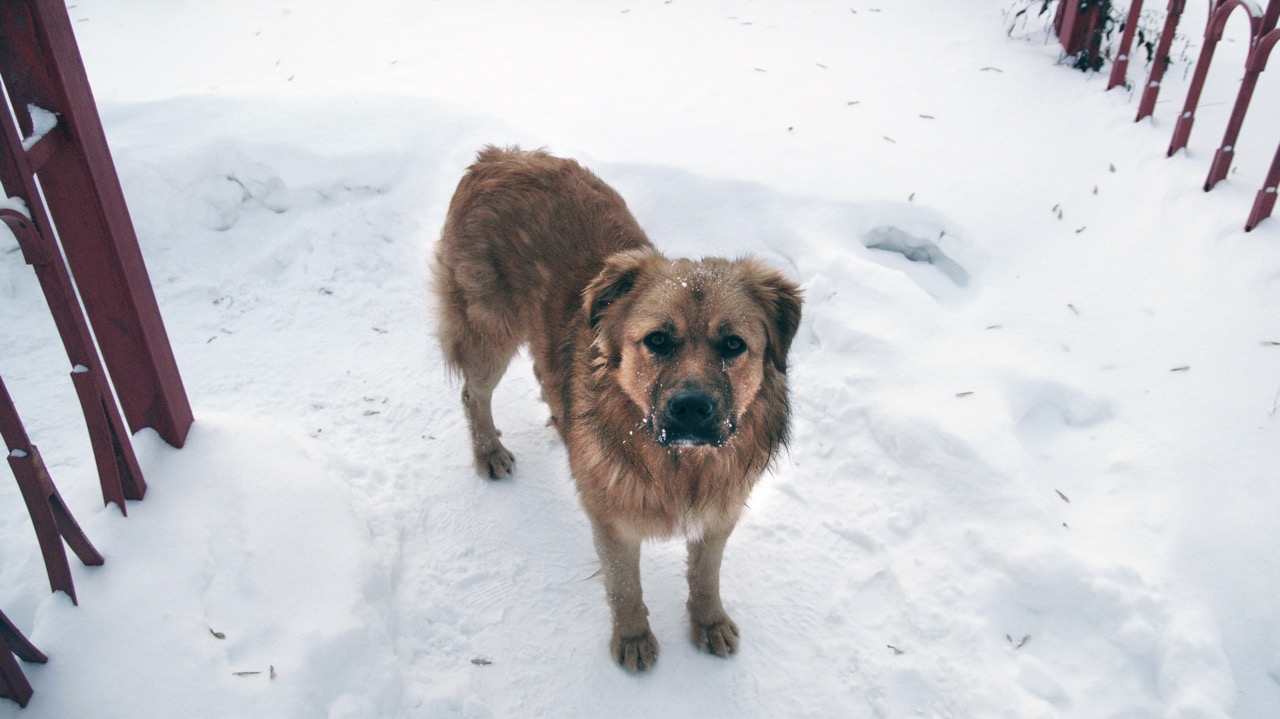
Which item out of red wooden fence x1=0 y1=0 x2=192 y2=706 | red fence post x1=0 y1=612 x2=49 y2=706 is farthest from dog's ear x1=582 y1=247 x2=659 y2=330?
red fence post x1=0 y1=612 x2=49 y2=706

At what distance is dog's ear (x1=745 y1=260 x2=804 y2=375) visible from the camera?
8.57ft

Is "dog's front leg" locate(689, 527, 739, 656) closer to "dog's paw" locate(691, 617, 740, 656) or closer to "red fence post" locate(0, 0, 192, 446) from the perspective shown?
"dog's paw" locate(691, 617, 740, 656)

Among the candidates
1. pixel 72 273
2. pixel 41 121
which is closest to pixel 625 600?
pixel 72 273

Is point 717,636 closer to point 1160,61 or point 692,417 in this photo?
point 692,417

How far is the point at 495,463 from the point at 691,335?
62.5 inches

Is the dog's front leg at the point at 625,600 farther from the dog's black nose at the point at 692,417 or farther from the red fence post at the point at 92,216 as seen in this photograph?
the red fence post at the point at 92,216

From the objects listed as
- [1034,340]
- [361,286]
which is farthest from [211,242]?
[1034,340]

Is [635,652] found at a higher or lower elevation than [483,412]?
lower

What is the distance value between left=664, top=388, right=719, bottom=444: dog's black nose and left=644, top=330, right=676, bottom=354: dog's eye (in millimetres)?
228

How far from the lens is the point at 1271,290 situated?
12.0 ft

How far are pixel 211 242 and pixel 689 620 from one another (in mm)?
3973

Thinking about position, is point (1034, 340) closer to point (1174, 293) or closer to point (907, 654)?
point (1174, 293)

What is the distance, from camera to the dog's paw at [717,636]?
2.82 m

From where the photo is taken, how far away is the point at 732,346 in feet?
7.98
